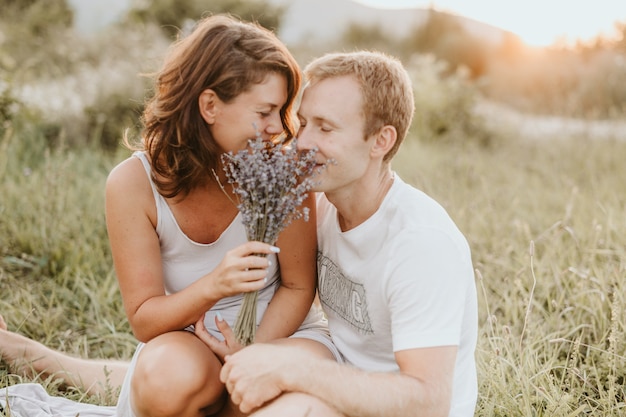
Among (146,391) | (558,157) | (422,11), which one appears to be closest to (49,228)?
(146,391)

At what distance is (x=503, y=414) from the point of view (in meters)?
2.76

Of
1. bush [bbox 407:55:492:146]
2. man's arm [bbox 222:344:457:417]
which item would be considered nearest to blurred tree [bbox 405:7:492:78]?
bush [bbox 407:55:492:146]

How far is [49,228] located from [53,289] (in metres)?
0.74

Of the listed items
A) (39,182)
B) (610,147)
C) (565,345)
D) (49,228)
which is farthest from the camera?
(610,147)

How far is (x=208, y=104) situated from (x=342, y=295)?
928 millimetres

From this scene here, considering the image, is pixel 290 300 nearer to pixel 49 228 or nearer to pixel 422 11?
pixel 49 228

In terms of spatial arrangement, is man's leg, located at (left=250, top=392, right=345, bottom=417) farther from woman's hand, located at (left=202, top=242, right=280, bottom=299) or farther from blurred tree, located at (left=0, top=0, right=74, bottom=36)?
blurred tree, located at (left=0, top=0, right=74, bottom=36)

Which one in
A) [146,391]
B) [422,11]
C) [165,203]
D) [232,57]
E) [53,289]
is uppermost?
[422,11]

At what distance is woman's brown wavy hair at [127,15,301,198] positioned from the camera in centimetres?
241

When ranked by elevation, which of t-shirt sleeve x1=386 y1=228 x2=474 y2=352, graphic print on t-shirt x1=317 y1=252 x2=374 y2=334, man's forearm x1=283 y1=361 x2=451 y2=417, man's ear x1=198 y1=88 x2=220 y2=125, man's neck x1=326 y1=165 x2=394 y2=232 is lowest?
man's forearm x1=283 y1=361 x2=451 y2=417

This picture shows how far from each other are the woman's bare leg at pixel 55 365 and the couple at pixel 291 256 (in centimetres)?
67

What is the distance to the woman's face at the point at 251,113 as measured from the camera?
2420mm

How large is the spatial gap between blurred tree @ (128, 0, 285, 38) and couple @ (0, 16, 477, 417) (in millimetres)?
13429

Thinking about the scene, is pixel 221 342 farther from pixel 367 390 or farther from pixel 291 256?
pixel 367 390
